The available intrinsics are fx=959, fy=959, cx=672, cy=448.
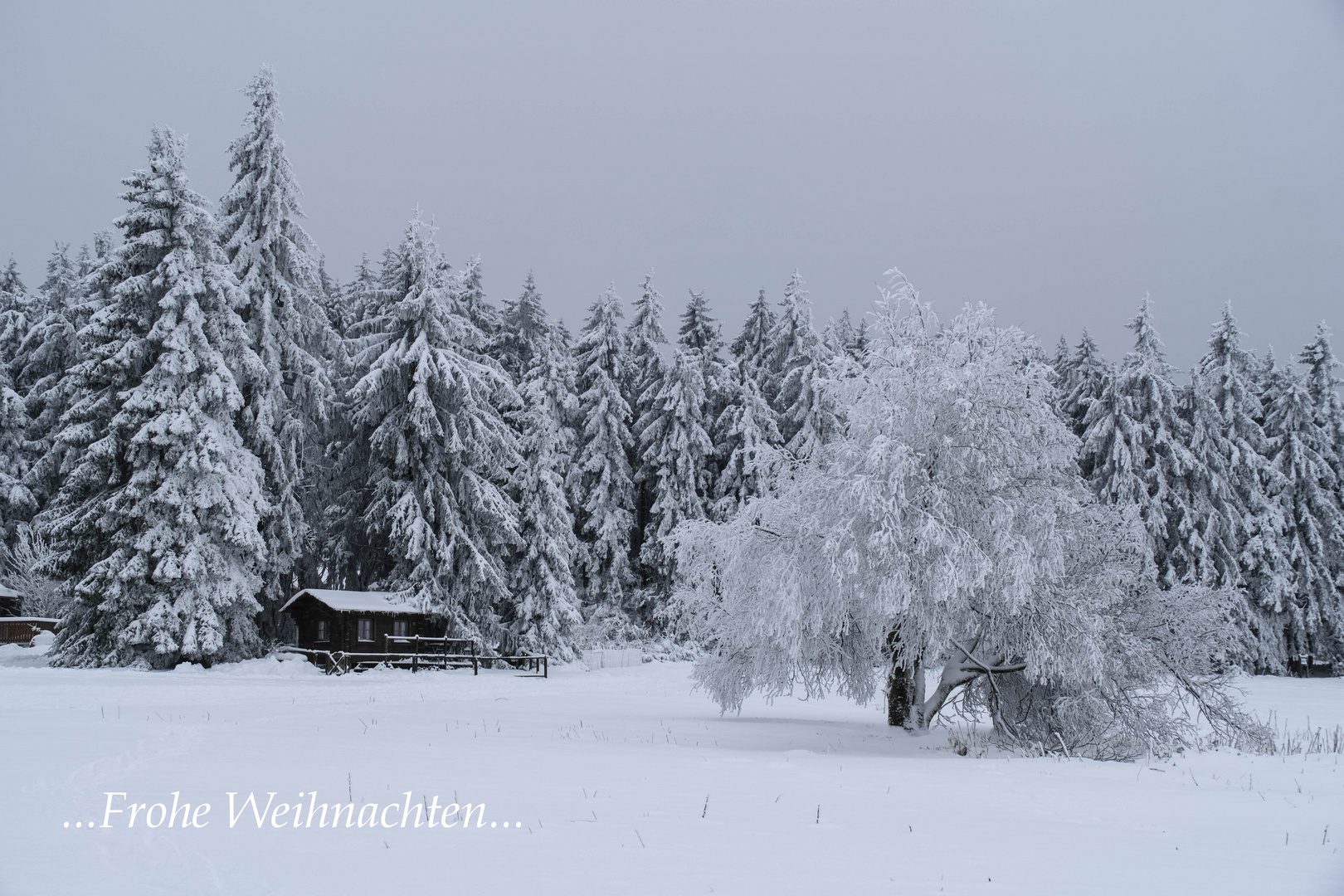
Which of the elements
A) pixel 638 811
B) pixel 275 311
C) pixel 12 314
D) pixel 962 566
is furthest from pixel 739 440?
pixel 638 811

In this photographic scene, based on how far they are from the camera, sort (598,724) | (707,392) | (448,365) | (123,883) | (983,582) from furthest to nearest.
Answer: (707,392)
(448,365)
(598,724)
(983,582)
(123,883)

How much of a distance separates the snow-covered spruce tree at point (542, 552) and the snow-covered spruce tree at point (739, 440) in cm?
729

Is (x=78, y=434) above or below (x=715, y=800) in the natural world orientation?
above

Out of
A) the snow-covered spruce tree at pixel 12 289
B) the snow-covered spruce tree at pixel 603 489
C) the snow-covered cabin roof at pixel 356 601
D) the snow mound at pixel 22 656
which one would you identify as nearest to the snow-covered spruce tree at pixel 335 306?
Answer: the snow-covered spruce tree at pixel 603 489

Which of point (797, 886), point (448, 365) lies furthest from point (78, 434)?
point (797, 886)

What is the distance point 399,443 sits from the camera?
113ft

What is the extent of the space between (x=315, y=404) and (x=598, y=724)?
21.5m

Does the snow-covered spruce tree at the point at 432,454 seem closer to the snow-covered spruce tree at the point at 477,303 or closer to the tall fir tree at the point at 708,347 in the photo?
the snow-covered spruce tree at the point at 477,303

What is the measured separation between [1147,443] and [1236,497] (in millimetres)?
5083

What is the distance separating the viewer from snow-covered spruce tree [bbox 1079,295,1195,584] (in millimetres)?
40125

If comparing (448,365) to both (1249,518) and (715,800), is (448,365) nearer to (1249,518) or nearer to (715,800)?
(715,800)

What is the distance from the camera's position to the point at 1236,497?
42656 mm

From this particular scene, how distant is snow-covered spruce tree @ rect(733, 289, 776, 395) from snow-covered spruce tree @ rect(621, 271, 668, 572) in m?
4.28

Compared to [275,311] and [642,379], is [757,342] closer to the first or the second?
[642,379]
